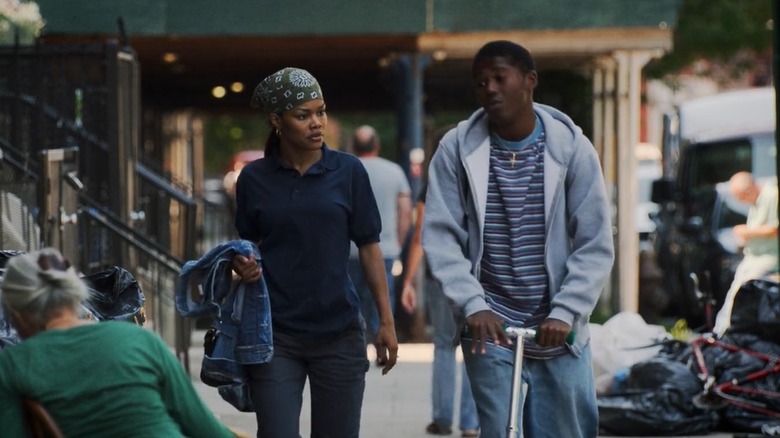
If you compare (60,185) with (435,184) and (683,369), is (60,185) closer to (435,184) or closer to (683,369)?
(683,369)

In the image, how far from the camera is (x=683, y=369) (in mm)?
9633

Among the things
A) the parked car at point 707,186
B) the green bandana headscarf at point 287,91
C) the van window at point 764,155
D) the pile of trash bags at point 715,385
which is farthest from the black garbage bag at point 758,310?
the van window at point 764,155

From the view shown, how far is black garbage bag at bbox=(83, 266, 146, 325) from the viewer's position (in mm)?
5762

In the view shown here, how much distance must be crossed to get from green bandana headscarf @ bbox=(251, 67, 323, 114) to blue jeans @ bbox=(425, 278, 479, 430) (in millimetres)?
3659

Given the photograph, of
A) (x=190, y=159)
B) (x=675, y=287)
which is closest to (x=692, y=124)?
(x=675, y=287)

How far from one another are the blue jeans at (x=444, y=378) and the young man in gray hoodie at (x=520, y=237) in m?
3.87

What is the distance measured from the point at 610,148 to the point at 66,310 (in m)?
15.2

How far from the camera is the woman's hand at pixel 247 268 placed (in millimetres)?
5523

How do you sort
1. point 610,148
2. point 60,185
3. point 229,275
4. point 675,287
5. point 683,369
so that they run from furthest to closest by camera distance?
point 675,287
point 610,148
point 60,185
point 683,369
point 229,275

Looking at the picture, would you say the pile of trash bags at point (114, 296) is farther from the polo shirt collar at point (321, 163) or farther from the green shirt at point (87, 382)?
the green shirt at point (87, 382)

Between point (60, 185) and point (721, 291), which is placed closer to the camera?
point (60, 185)

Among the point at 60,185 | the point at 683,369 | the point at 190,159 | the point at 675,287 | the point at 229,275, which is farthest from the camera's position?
the point at 190,159

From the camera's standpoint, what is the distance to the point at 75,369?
412 cm

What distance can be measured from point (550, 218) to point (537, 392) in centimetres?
59
